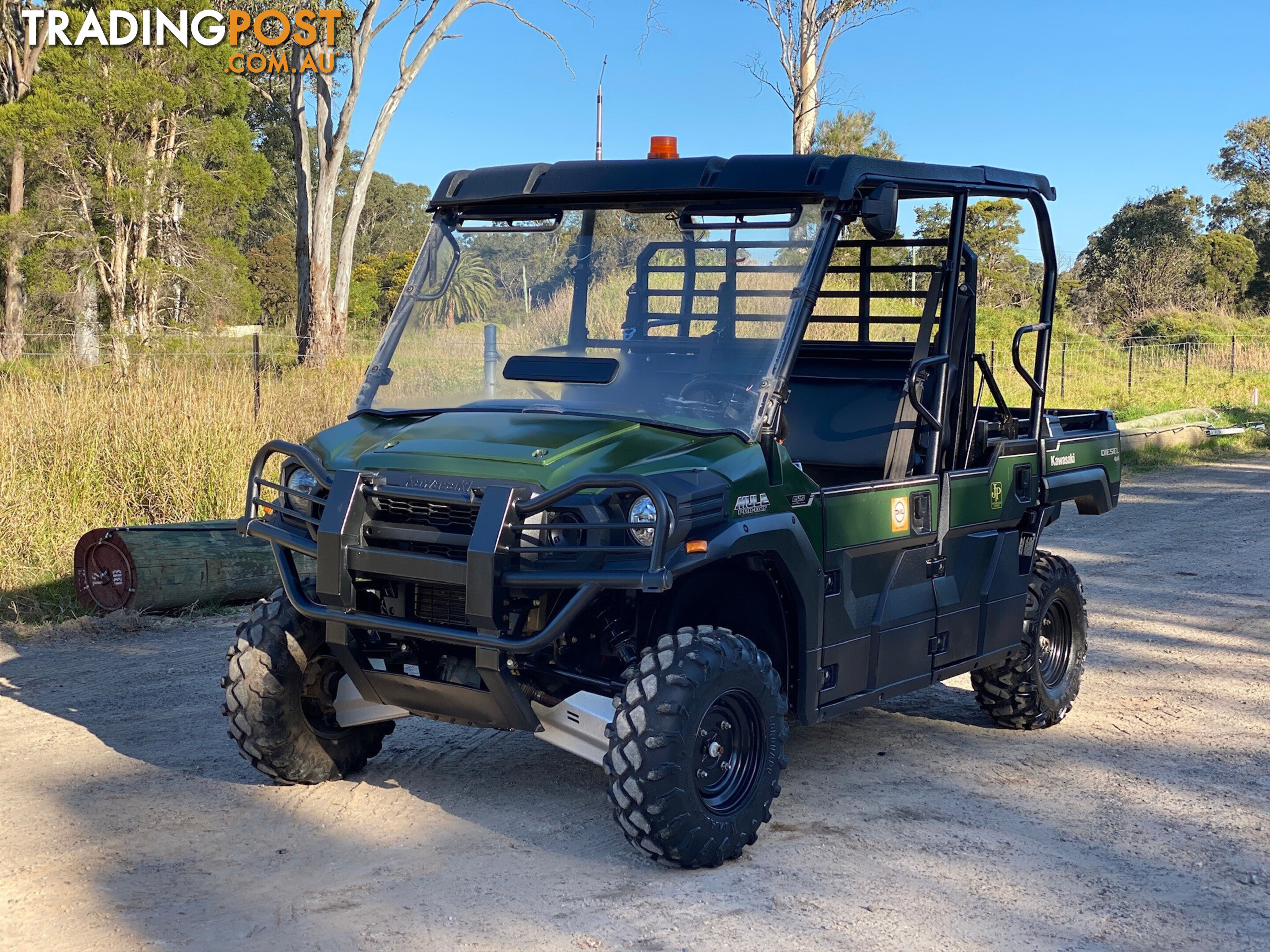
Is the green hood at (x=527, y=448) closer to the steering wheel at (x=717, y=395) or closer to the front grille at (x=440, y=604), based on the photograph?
the steering wheel at (x=717, y=395)

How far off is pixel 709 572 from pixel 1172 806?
2.03 metres

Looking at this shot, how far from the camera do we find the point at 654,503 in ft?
12.9

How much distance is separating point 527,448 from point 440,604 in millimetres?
577

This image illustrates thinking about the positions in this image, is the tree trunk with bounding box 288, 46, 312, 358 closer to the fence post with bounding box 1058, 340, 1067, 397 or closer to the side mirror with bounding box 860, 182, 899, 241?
the fence post with bounding box 1058, 340, 1067, 397

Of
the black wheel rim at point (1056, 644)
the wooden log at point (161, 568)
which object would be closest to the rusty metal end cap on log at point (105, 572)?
the wooden log at point (161, 568)

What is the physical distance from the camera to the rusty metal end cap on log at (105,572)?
7.96m

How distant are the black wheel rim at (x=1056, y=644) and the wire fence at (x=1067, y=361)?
24.3 ft

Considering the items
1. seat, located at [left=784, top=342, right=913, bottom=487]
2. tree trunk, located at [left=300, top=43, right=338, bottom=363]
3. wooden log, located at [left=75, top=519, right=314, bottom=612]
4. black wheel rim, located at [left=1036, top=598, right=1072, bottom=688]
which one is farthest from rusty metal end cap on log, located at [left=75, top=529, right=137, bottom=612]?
tree trunk, located at [left=300, top=43, right=338, bottom=363]

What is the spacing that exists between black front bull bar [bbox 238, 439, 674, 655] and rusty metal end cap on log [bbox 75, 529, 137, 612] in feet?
12.7

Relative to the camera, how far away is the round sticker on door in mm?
4949

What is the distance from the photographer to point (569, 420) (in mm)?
4539

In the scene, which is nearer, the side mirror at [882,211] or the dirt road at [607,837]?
the dirt road at [607,837]

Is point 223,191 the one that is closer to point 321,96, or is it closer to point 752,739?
point 321,96

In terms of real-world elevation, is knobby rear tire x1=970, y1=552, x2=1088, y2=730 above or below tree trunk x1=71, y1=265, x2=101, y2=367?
below
